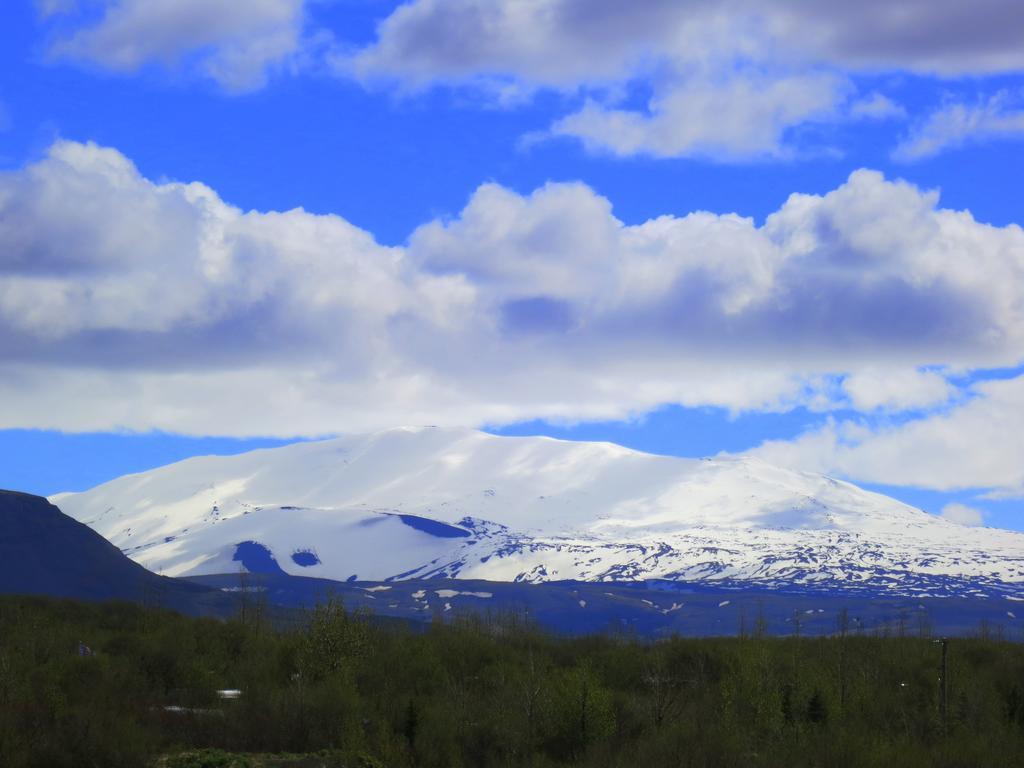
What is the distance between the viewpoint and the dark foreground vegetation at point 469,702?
58344mm

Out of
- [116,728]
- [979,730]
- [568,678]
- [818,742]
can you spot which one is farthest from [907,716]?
[116,728]

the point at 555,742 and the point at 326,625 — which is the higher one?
the point at 326,625

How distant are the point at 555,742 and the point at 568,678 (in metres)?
5.07

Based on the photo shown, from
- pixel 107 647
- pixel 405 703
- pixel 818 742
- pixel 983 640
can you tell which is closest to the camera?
pixel 818 742

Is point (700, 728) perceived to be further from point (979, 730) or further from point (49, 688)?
point (49, 688)

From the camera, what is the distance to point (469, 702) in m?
69.7

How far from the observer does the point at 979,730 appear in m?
68.4

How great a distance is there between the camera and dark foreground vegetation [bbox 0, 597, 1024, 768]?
58344mm

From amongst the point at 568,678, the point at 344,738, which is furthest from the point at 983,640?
the point at 344,738

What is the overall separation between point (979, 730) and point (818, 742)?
39.2 feet

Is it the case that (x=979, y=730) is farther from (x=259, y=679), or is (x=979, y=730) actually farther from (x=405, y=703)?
(x=259, y=679)

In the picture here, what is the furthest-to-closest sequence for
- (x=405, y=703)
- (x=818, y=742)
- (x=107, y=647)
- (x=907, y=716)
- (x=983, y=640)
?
(x=983, y=640)
(x=107, y=647)
(x=907, y=716)
(x=405, y=703)
(x=818, y=742)

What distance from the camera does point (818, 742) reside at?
61031mm

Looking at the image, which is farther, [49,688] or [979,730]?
[979,730]
